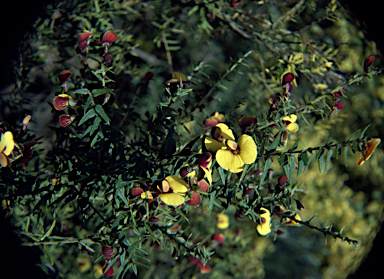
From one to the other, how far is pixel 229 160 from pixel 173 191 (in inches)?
7.7

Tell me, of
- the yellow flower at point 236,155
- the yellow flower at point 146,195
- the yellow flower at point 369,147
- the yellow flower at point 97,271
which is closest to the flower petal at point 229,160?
the yellow flower at point 236,155

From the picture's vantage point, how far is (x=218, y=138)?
75 cm

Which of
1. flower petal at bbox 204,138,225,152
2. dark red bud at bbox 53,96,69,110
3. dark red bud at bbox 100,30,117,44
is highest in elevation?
dark red bud at bbox 100,30,117,44

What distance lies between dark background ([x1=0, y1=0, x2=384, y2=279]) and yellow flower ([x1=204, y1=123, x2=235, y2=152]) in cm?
127

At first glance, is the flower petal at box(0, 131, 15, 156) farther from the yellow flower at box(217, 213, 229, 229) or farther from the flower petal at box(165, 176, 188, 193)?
the yellow flower at box(217, 213, 229, 229)

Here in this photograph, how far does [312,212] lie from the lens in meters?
2.23

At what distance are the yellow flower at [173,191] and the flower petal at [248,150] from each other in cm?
20

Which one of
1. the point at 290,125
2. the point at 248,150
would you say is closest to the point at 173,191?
the point at 248,150

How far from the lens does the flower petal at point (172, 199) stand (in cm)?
65

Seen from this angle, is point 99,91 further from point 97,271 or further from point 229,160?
point 97,271

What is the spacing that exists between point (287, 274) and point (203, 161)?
236 centimetres

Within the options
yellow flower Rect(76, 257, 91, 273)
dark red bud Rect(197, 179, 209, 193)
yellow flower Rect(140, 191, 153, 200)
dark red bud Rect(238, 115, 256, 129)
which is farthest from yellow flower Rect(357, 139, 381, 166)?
yellow flower Rect(76, 257, 91, 273)

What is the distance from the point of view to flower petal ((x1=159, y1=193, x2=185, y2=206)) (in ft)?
2.14

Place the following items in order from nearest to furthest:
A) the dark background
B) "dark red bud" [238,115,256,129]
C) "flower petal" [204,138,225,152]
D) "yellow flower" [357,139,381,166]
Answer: "yellow flower" [357,139,381,166], "flower petal" [204,138,225,152], "dark red bud" [238,115,256,129], the dark background
